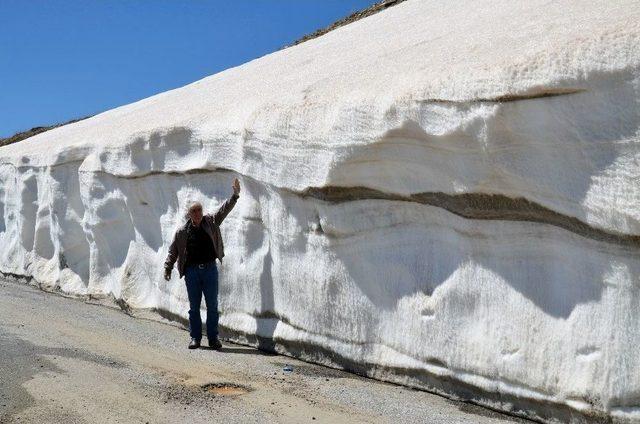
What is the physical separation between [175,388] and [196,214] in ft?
7.64

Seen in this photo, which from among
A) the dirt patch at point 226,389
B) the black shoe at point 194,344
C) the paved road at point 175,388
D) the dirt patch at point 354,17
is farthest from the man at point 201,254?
the dirt patch at point 354,17

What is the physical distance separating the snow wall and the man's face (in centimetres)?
54

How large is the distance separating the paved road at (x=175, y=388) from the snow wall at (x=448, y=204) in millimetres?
333

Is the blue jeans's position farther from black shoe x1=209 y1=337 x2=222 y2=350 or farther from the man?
black shoe x1=209 y1=337 x2=222 y2=350

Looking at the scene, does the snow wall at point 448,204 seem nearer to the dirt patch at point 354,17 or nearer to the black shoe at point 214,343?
the black shoe at point 214,343

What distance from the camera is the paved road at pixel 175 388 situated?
5875 millimetres

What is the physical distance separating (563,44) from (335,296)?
120 inches

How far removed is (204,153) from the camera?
31.4 feet

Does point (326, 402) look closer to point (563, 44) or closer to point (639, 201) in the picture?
point (639, 201)

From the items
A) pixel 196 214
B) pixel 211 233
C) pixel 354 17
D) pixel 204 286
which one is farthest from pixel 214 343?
pixel 354 17

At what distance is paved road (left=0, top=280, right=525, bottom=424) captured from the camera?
588 centimetres

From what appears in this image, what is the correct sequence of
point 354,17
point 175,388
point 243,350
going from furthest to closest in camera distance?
point 354,17 < point 243,350 < point 175,388

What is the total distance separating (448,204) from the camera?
253 inches

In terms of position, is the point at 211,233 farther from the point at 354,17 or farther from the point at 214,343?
the point at 354,17
